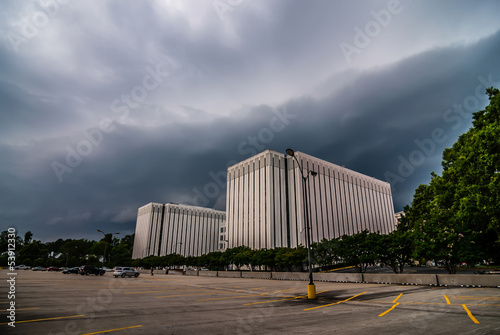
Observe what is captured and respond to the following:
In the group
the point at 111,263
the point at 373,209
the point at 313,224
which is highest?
the point at 373,209

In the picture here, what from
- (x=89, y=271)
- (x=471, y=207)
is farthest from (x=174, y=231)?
(x=471, y=207)

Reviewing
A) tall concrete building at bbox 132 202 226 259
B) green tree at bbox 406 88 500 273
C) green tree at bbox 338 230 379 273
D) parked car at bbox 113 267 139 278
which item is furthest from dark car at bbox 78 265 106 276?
tall concrete building at bbox 132 202 226 259

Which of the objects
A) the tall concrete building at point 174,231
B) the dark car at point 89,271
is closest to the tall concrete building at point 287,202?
the tall concrete building at point 174,231

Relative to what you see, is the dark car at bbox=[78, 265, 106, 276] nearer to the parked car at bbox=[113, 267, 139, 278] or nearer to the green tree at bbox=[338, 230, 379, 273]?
the parked car at bbox=[113, 267, 139, 278]

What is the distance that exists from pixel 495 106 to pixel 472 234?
1192 centimetres

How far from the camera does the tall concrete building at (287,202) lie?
86062 mm

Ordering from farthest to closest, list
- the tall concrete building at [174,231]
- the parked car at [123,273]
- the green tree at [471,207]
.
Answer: the tall concrete building at [174,231]
the parked car at [123,273]
the green tree at [471,207]

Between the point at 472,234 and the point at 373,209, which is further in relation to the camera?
the point at 373,209

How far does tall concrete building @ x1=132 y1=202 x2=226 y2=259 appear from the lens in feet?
438

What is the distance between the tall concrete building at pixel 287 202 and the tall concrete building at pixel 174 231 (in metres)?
34.7

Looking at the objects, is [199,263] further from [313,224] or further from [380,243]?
[380,243]

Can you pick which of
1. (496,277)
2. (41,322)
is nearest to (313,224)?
(496,277)

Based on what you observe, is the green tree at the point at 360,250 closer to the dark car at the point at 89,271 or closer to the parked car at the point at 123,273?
the parked car at the point at 123,273

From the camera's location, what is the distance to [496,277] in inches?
765
